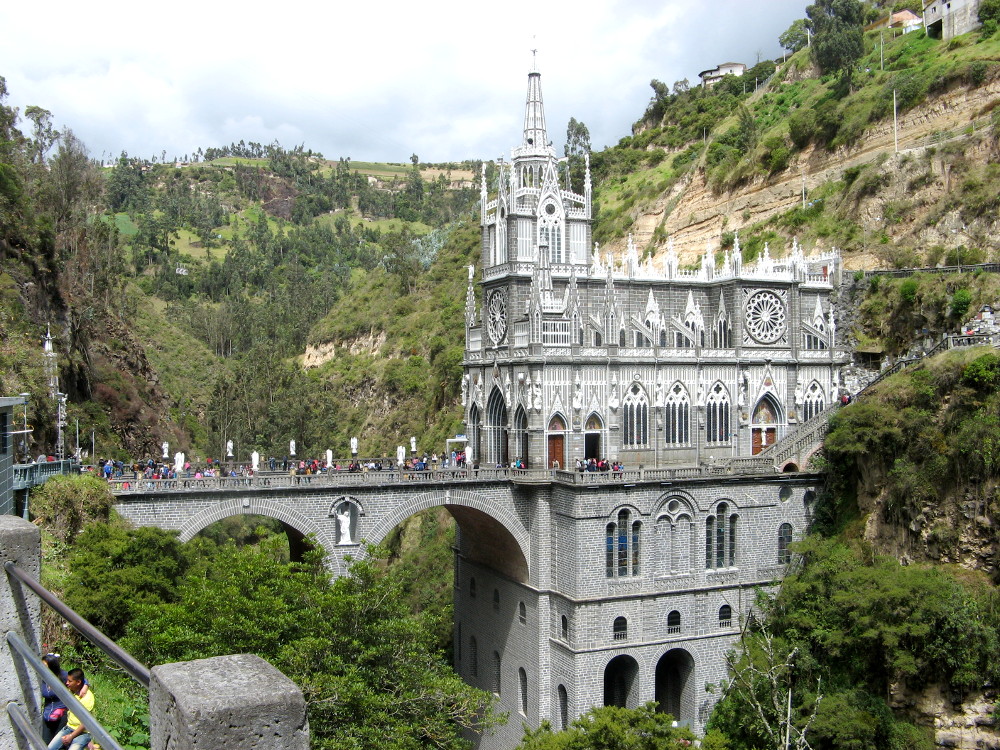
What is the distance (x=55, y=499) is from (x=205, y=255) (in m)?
119

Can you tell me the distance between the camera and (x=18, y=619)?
23.3 feet

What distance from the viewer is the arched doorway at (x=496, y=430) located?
4983 cm

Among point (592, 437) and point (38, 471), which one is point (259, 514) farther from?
point (592, 437)

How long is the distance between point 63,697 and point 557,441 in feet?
139

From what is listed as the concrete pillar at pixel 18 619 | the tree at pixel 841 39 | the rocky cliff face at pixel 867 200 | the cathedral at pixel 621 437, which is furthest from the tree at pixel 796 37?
the concrete pillar at pixel 18 619

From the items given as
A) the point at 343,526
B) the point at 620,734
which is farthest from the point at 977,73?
the point at 620,734

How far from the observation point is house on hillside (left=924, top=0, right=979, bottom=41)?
74.8 m

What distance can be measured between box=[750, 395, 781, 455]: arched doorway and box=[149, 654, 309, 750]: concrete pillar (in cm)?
5036

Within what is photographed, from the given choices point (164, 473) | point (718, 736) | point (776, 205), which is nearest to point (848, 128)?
point (776, 205)

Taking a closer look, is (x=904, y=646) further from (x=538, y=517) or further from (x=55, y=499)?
(x=55, y=499)

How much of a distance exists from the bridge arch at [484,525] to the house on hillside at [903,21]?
2666 inches

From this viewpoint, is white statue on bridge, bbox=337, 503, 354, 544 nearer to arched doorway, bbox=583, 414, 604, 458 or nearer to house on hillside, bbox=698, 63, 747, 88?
arched doorway, bbox=583, 414, 604, 458

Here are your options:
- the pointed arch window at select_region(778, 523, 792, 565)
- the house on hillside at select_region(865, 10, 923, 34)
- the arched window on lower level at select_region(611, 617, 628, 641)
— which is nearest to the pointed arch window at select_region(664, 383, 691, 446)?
the pointed arch window at select_region(778, 523, 792, 565)

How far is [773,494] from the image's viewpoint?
46.9m
